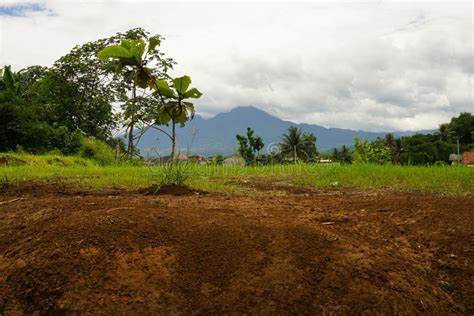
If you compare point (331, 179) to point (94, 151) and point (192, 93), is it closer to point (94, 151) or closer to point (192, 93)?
point (192, 93)

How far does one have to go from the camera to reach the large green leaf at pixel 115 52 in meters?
5.20

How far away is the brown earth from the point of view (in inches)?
101

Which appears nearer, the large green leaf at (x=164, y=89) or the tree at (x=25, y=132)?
the large green leaf at (x=164, y=89)

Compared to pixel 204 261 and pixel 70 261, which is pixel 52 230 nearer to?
pixel 70 261

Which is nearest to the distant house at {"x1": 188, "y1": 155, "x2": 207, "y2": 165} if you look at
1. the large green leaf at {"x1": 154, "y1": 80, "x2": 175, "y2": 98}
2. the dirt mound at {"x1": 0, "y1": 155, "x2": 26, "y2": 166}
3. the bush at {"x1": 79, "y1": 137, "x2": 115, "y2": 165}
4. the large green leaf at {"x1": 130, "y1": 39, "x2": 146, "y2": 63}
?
the large green leaf at {"x1": 154, "y1": 80, "x2": 175, "y2": 98}

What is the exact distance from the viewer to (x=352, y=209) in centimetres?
410

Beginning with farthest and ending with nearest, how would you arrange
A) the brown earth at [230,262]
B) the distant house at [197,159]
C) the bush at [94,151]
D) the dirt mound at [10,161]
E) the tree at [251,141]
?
1. the tree at [251,141]
2. the bush at [94,151]
3. the dirt mound at [10,161]
4. the distant house at [197,159]
5. the brown earth at [230,262]

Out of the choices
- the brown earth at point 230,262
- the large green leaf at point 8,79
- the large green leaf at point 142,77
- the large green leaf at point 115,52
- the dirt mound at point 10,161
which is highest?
the large green leaf at point 8,79

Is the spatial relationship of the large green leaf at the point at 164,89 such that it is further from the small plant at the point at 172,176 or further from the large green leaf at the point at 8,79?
the large green leaf at the point at 8,79

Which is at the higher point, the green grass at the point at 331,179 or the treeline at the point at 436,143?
the treeline at the point at 436,143

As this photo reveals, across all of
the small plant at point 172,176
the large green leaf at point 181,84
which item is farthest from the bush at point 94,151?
the large green leaf at point 181,84

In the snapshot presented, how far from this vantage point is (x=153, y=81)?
18.5 ft

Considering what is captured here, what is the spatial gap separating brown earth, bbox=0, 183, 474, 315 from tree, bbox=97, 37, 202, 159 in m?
2.18

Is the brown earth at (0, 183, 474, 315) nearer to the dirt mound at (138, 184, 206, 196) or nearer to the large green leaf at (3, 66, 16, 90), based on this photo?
the dirt mound at (138, 184, 206, 196)
